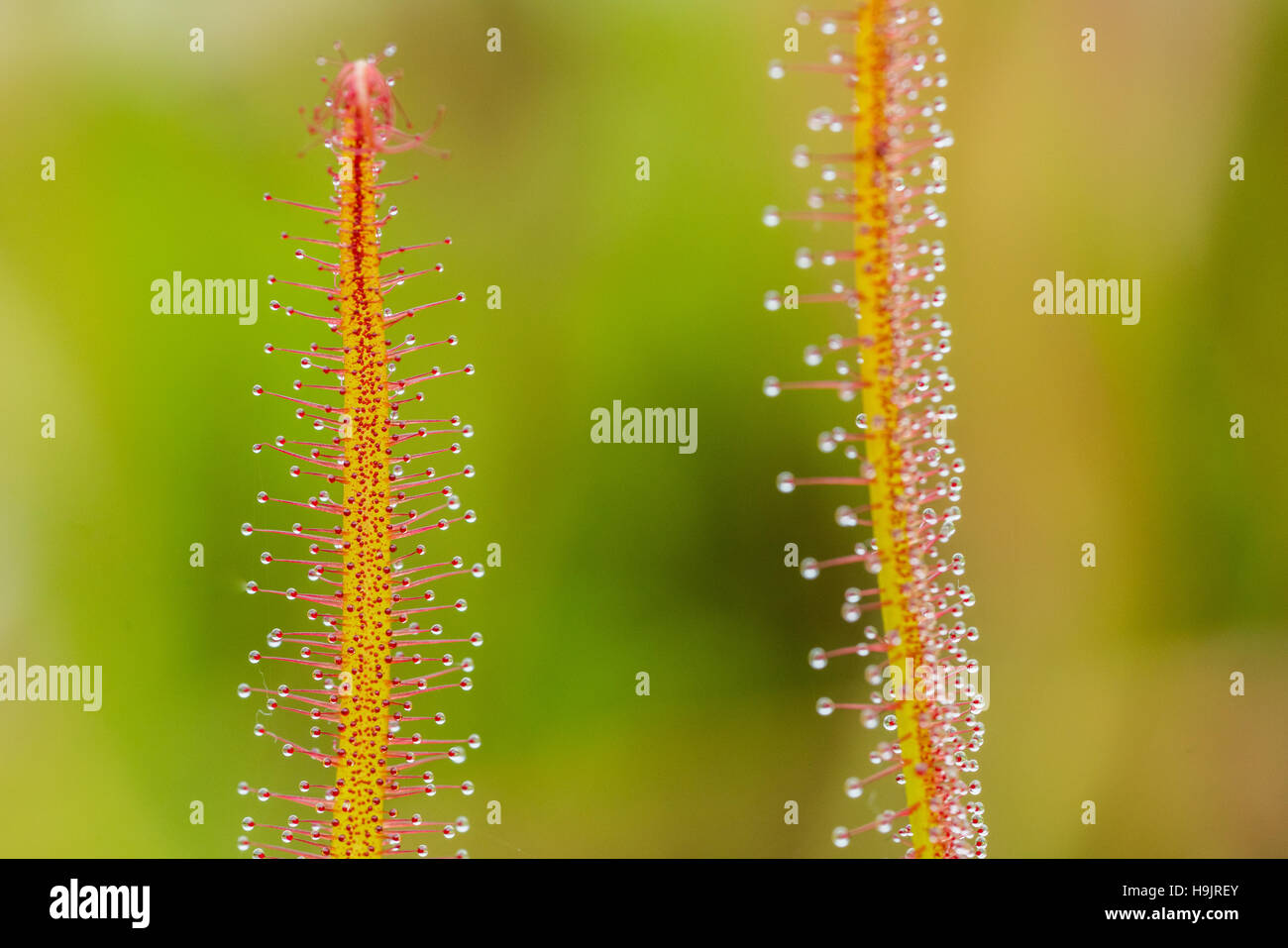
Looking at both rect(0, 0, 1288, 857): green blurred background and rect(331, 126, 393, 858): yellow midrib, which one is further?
rect(0, 0, 1288, 857): green blurred background

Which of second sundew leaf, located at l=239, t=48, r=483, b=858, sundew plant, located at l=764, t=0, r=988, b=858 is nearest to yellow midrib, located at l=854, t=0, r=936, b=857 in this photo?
sundew plant, located at l=764, t=0, r=988, b=858

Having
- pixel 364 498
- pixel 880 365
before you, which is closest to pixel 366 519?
pixel 364 498

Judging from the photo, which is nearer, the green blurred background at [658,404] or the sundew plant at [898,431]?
the sundew plant at [898,431]

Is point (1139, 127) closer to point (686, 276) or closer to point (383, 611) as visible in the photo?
point (686, 276)

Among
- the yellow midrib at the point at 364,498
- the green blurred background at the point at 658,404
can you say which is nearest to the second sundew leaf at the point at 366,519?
the yellow midrib at the point at 364,498

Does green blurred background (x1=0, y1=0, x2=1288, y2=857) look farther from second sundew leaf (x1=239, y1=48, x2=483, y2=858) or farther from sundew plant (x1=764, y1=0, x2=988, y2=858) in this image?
sundew plant (x1=764, y1=0, x2=988, y2=858)

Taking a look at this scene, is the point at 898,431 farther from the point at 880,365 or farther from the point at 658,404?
the point at 658,404

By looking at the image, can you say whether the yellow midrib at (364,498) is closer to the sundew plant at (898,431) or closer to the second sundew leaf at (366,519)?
the second sundew leaf at (366,519)
